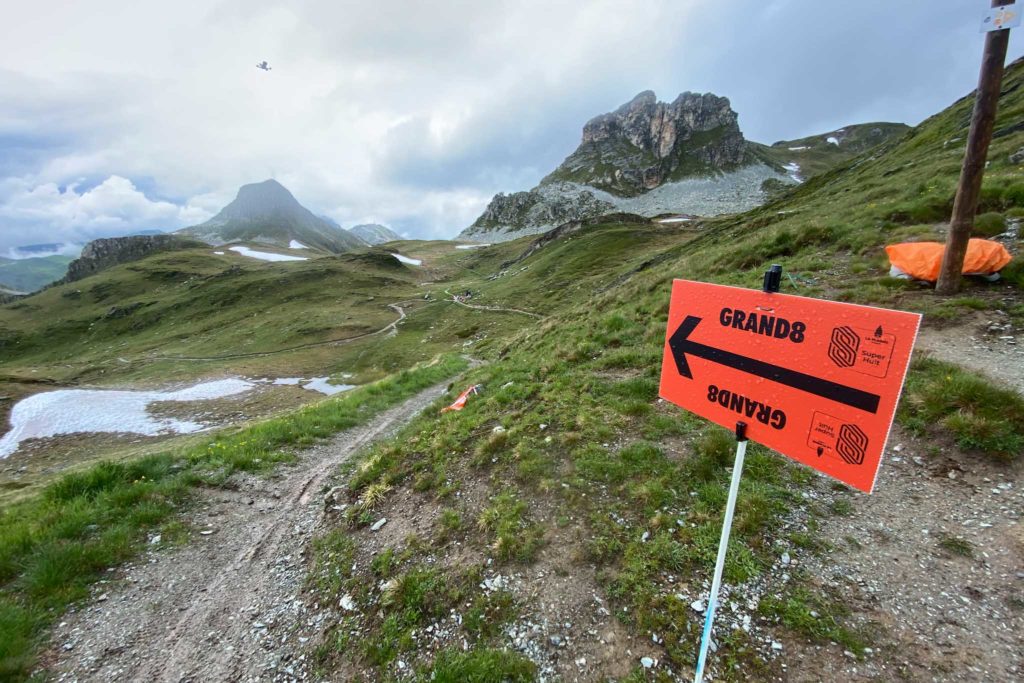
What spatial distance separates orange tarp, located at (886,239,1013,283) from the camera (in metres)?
11.4

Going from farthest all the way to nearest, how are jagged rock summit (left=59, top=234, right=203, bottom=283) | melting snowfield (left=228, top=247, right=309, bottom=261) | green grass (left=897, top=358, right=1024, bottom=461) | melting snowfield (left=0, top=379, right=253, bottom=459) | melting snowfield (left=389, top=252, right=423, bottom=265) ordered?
jagged rock summit (left=59, top=234, right=203, bottom=283) < melting snowfield (left=228, top=247, right=309, bottom=261) < melting snowfield (left=389, top=252, right=423, bottom=265) < melting snowfield (left=0, top=379, right=253, bottom=459) < green grass (left=897, top=358, right=1024, bottom=461)

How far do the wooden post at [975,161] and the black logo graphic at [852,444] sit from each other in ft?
40.9

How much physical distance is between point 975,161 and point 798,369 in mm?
13381

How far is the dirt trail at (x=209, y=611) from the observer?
652cm

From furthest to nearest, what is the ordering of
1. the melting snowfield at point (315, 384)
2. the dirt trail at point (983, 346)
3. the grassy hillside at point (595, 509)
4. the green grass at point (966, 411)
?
1. the melting snowfield at point (315, 384)
2. the dirt trail at point (983, 346)
3. the green grass at point (966, 411)
4. the grassy hillside at point (595, 509)

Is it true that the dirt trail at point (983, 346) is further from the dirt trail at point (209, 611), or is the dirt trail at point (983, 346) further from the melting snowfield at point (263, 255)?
the melting snowfield at point (263, 255)

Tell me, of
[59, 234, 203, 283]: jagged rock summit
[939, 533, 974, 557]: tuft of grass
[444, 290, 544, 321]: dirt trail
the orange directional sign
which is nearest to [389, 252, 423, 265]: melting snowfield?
[444, 290, 544, 321]: dirt trail

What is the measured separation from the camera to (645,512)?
23.4 ft

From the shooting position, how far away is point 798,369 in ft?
13.3

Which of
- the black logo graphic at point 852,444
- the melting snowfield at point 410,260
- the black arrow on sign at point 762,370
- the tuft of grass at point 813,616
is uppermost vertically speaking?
the melting snowfield at point 410,260

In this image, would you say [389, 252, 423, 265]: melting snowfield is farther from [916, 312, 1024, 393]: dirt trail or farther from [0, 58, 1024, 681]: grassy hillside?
[916, 312, 1024, 393]: dirt trail

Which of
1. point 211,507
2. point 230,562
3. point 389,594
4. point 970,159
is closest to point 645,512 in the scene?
point 389,594

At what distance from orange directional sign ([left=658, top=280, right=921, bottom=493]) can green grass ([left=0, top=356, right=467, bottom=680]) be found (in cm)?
886

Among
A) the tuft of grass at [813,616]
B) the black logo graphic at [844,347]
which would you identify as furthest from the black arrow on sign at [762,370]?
the tuft of grass at [813,616]
